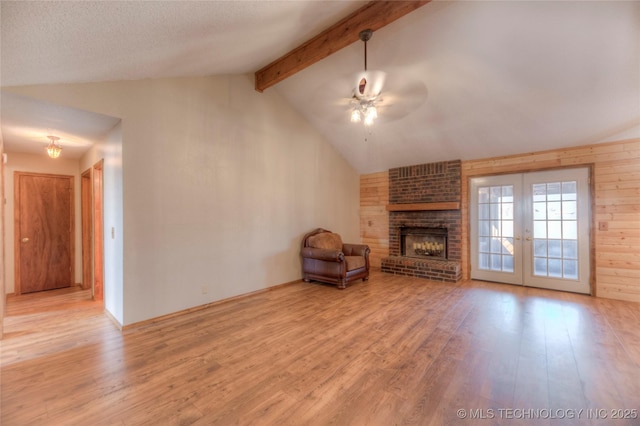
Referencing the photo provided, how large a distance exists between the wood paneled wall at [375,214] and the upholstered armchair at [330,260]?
143 centimetres

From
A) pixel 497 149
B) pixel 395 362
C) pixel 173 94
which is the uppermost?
pixel 173 94

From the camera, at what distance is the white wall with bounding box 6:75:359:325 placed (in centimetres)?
300

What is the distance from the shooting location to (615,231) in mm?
3975

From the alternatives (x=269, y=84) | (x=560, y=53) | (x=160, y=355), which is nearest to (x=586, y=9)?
(x=560, y=53)

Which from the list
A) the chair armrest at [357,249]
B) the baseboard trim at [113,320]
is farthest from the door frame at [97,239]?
the chair armrest at [357,249]

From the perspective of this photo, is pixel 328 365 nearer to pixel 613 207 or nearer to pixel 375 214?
pixel 375 214

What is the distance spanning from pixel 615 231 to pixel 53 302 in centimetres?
865

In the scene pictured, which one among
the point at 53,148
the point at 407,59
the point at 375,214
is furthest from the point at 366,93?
the point at 53,148

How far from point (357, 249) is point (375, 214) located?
1.68m

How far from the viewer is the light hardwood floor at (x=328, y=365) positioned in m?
1.70

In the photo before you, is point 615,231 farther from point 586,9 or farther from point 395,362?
point 395,362

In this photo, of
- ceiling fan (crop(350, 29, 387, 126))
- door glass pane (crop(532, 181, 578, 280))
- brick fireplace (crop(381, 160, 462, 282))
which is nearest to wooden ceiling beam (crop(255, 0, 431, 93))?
ceiling fan (crop(350, 29, 387, 126))

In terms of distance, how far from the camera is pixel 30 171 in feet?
14.4

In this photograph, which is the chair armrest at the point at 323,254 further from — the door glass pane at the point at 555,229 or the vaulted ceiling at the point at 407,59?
the door glass pane at the point at 555,229
